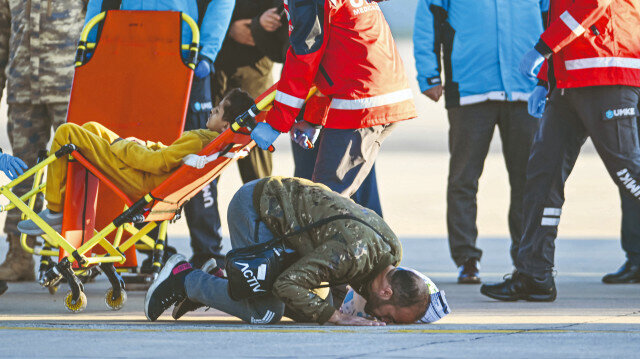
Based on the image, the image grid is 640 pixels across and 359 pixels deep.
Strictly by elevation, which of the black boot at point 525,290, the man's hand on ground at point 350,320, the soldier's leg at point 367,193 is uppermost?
the soldier's leg at point 367,193

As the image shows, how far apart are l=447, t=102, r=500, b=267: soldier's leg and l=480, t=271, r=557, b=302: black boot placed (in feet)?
3.89

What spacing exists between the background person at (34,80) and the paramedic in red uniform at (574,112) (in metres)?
2.81

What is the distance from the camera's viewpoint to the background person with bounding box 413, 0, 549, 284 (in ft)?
24.8

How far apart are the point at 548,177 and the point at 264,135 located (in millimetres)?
1647

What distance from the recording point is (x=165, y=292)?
17.7 ft

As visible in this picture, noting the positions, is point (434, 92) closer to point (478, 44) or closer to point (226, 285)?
point (478, 44)

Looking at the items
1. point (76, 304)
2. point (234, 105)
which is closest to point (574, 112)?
point (234, 105)

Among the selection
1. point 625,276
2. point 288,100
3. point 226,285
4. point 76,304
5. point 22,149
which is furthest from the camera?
point 625,276

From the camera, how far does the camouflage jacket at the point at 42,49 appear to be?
7336 millimetres

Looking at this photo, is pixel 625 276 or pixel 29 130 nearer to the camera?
pixel 29 130

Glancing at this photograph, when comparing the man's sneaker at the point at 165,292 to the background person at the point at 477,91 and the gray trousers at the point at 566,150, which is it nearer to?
the gray trousers at the point at 566,150

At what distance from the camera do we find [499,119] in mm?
7672

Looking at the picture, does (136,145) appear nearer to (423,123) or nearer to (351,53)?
(351,53)

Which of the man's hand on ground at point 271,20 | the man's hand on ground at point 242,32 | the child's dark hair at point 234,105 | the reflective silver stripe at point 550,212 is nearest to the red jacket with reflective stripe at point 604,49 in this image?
the reflective silver stripe at point 550,212
